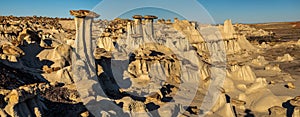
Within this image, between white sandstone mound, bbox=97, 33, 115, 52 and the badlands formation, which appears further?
white sandstone mound, bbox=97, 33, 115, 52

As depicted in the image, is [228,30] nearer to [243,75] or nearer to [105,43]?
[243,75]

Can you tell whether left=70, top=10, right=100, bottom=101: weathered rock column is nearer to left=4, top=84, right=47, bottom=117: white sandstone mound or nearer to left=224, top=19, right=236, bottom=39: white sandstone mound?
left=4, top=84, right=47, bottom=117: white sandstone mound

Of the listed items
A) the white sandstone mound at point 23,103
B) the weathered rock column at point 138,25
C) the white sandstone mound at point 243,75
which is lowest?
the white sandstone mound at point 243,75

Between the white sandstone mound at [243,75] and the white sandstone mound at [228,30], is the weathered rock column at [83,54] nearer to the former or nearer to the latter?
the white sandstone mound at [243,75]

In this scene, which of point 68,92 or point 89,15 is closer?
point 68,92

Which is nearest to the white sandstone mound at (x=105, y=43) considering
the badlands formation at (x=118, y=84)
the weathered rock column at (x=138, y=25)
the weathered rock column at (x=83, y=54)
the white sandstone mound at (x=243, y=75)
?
the badlands formation at (x=118, y=84)

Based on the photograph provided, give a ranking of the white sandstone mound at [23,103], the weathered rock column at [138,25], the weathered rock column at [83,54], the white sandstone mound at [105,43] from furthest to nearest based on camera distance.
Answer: the weathered rock column at [138,25] → the white sandstone mound at [105,43] → the weathered rock column at [83,54] → the white sandstone mound at [23,103]

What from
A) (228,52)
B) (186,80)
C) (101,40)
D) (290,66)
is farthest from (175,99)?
(228,52)

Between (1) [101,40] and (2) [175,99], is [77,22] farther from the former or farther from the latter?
(1) [101,40]

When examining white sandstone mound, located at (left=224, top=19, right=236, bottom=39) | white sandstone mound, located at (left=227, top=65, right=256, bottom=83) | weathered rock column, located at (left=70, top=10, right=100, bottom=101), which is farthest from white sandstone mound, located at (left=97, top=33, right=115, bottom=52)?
white sandstone mound, located at (left=224, top=19, right=236, bottom=39)

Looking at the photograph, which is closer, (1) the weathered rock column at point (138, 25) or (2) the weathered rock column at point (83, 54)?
(2) the weathered rock column at point (83, 54)

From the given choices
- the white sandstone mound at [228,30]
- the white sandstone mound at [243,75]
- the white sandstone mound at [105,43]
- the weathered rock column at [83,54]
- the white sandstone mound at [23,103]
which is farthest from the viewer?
the white sandstone mound at [228,30]
